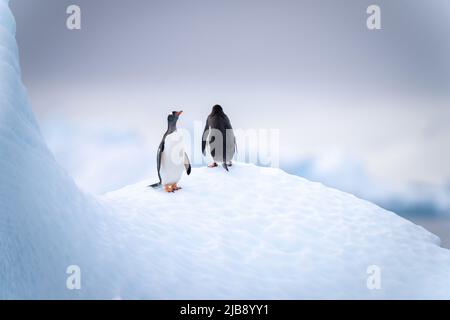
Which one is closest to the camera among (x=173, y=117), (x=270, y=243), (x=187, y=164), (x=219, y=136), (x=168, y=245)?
(x=168, y=245)

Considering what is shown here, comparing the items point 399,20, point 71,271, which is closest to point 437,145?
point 399,20

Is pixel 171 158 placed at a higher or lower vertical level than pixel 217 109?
lower

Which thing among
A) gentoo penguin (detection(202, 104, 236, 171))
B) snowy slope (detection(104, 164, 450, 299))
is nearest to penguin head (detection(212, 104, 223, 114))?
gentoo penguin (detection(202, 104, 236, 171))

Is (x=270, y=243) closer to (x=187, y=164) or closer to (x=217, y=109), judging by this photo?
(x=187, y=164)

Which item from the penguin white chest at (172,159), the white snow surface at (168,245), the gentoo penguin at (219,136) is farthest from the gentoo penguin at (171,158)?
the gentoo penguin at (219,136)

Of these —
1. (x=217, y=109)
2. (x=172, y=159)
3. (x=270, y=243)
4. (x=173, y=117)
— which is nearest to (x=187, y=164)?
(x=172, y=159)

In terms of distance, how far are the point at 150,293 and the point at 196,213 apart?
2.61 feet

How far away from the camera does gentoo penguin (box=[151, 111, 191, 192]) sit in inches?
93.6

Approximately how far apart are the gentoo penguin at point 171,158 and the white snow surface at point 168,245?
22cm

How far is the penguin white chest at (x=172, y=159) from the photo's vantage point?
7.80 ft

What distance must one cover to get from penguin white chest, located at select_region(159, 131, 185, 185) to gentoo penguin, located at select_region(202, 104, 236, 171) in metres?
0.41

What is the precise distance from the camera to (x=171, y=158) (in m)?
2.38

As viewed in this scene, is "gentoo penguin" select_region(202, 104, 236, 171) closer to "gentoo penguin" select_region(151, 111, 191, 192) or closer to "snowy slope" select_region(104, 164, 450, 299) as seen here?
"snowy slope" select_region(104, 164, 450, 299)
